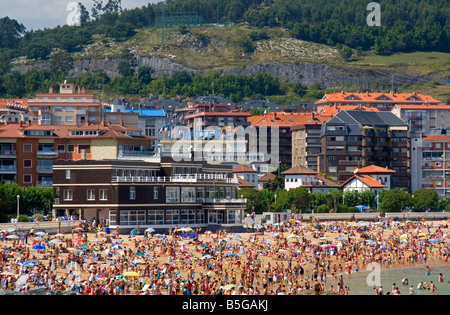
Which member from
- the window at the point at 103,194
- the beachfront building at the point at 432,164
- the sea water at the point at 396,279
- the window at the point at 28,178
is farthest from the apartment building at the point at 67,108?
the sea water at the point at 396,279

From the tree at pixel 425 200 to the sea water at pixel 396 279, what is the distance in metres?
47.3

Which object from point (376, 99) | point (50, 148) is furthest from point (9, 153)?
point (376, 99)

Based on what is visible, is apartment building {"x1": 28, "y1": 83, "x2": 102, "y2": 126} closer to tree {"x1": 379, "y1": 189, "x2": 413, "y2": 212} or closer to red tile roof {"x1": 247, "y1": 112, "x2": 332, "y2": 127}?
red tile roof {"x1": 247, "y1": 112, "x2": 332, "y2": 127}

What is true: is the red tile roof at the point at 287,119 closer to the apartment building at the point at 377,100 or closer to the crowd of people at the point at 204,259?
the apartment building at the point at 377,100

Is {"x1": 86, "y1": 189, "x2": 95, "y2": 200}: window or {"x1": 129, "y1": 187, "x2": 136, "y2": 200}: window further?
{"x1": 86, "y1": 189, "x2": 95, "y2": 200}: window

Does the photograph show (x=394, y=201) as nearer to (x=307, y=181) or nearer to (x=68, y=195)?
(x=307, y=181)

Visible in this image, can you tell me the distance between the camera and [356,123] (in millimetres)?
139750

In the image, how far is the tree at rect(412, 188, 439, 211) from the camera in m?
120

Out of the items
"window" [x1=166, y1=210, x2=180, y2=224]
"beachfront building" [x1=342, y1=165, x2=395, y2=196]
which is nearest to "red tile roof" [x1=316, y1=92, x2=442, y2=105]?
"beachfront building" [x1=342, y1=165, x2=395, y2=196]

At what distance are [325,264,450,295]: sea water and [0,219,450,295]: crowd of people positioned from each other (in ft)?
2.86

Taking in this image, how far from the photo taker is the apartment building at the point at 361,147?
449 ft

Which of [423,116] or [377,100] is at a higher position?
[377,100]

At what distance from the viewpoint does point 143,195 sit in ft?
256

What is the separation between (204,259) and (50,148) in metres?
47.4
